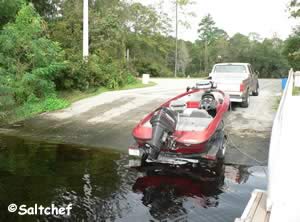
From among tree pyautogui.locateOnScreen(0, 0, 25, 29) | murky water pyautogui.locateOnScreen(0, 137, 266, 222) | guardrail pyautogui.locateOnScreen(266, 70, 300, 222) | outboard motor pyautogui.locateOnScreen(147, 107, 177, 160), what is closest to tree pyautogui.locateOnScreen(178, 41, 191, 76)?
tree pyautogui.locateOnScreen(0, 0, 25, 29)

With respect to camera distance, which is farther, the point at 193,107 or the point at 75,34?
the point at 75,34

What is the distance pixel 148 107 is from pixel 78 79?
4219mm

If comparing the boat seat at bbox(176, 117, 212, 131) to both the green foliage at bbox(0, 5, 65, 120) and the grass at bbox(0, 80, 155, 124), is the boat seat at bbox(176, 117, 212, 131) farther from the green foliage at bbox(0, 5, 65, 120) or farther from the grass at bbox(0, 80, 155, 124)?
the green foliage at bbox(0, 5, 65, 120)

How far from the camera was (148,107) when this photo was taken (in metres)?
13.3

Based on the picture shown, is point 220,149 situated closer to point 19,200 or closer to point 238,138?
point 238,138

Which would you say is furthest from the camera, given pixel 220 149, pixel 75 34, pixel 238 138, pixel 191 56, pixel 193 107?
pixel 191 56

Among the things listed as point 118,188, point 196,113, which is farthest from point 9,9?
point 118,188

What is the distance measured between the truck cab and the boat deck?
7.78 meters

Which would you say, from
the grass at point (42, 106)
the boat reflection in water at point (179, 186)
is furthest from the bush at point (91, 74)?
the boat reflection in water at point (179, 186)

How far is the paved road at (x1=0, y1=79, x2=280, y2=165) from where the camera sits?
8.66 meters

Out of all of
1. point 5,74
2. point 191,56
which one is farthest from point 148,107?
point 191,56

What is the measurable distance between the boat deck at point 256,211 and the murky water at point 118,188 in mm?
563

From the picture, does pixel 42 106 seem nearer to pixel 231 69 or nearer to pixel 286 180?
pixel 231 69

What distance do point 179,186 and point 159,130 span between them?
1.01 metres
